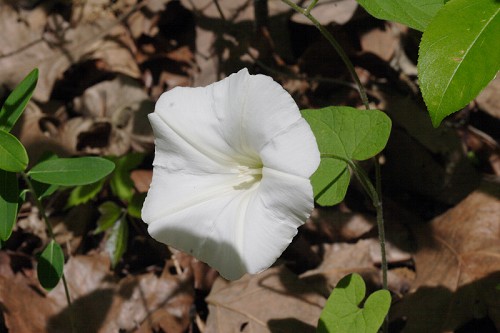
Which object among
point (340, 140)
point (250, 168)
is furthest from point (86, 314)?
point (340, 140)

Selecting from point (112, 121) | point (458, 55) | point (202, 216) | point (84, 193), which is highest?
point (458, 55)

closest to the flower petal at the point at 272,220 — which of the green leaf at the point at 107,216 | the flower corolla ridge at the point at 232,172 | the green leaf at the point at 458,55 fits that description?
the flower corolla ridge at the point at 232,172

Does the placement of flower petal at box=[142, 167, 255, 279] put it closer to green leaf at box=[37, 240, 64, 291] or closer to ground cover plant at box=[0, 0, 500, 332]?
ground cover plant at box=[0, 0, 500, 332]

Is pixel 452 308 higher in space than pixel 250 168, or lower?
lower

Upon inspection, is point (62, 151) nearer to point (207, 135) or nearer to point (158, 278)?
point (158, 278)

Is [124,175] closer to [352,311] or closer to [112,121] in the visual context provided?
[112,121]

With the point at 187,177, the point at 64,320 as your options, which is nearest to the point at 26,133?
the point at 64,320

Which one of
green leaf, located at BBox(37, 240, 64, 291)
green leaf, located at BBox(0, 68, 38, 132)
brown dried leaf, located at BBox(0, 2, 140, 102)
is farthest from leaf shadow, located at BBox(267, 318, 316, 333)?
brown dried leaf, located at BBox(0, 2, 140, 102)
